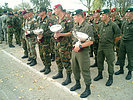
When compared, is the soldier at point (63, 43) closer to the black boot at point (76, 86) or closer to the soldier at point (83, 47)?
the black boot at point (76, 86)

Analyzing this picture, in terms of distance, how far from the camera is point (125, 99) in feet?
11.3

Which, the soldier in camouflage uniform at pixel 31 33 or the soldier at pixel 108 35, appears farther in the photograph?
the soldier in camouflage uniform at pixel 31 33

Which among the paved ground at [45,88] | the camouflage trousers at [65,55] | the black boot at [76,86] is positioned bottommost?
the paved ground at [45,88]

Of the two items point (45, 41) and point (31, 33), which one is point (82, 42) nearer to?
point (45, 41)

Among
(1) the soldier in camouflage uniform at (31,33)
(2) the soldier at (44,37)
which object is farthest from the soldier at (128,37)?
(1) the soldier in camouflage uniform at (31,33)

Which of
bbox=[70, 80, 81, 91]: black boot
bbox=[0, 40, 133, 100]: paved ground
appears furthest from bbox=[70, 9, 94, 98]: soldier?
bbox=[0, 40, 133, 100]: paved ground

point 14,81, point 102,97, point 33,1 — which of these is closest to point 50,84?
point 14,81

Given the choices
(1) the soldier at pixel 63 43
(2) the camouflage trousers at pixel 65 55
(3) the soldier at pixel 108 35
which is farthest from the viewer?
(2) the camouflage trousers at pixel 65 55

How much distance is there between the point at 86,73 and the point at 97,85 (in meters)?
1.02

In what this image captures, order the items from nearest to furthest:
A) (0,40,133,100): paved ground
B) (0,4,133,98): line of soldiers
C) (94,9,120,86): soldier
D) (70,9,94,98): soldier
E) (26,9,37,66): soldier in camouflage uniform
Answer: (70,9,94,98): soldier → (0,4,133,98): line of soldiers → (0,40,133,100): paved ground → (94,9,120,86): soldier → (26,9,37,66): soldier in camouflage uniform

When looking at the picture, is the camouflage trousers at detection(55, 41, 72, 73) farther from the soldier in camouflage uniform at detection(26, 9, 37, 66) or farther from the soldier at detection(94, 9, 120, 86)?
the soldier in camouflage uniform at detection(26, 9, 37, 66)

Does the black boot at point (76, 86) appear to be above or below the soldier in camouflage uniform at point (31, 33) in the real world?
below

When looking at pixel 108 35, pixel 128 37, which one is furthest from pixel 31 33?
pixel 128 37

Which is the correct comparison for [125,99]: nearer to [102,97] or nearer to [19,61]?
[102,97]
